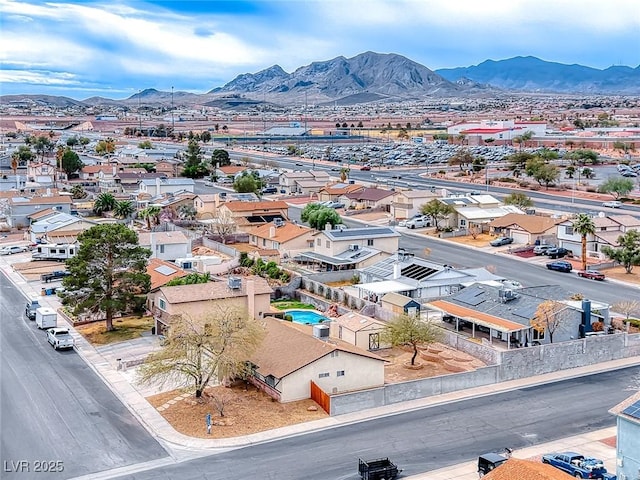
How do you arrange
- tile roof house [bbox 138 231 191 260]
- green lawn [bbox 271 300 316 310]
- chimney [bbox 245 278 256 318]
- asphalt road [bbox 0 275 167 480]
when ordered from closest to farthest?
asphalt road [bbox 0 275 167 480] < chimney [bbox 245 278 256 318] < green lawn [bbox 271 300 316 310] < tile roof house [bbox 138 231 191 260]

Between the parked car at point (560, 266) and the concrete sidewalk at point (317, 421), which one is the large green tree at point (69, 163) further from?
the concrete sidewalk at point (317, 421)

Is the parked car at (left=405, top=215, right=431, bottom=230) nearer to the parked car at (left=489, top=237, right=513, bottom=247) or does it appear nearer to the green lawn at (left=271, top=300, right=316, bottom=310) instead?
the parked car at (left=489, top=237, right=513, bottom=247)

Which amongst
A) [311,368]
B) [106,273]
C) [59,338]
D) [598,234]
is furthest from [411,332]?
Answer: [598,234]

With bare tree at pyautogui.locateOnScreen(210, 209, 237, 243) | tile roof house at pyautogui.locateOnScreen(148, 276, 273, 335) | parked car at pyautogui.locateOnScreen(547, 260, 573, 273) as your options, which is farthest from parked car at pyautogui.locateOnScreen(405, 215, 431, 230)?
tile roof house at pyautogui.locateOnScreen(148, 276, 273, 335)

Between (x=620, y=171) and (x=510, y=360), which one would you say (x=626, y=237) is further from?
(x=620, y=171)

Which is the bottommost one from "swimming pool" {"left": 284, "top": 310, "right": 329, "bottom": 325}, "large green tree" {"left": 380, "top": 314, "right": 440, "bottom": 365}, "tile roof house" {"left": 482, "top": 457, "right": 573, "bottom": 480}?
"swimming pool" {"left": 284, "top": 310, "right": 329, "bottom": 325}

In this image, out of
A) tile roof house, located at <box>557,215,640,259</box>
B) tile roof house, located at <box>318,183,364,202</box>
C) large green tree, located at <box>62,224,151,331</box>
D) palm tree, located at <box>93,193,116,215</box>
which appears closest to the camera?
large green tree, located at <box>62,224,151,331</box>
